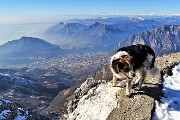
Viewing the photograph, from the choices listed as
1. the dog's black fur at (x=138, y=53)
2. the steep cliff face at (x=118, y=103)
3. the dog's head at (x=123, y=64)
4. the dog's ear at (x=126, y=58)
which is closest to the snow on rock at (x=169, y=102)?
the steep cliff face at (x=118, y=103)

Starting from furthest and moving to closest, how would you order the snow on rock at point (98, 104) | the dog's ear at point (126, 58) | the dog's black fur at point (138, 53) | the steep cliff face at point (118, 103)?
the snow on rock at point (98, 104)
the dog's black fur at point (138, 53)
the steep cliff face at point (118, 103)
the dog's ear at point (126, 58)

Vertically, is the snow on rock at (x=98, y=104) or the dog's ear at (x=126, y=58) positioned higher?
the dog's ear at (x=126, y=58)

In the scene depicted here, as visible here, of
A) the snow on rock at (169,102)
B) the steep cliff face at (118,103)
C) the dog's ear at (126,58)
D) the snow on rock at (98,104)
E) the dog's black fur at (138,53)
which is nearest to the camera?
the snow on rock at (169,102)

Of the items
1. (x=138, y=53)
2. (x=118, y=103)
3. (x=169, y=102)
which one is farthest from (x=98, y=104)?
(x=169, y=102)

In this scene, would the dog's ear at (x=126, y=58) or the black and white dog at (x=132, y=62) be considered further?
the black and white dog at (x=132, y=62)

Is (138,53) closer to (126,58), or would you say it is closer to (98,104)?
(126,58)

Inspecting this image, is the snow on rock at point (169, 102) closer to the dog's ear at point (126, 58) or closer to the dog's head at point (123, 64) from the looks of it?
the dog's head at point (123, 64)

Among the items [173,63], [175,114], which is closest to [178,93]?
[175,114]
